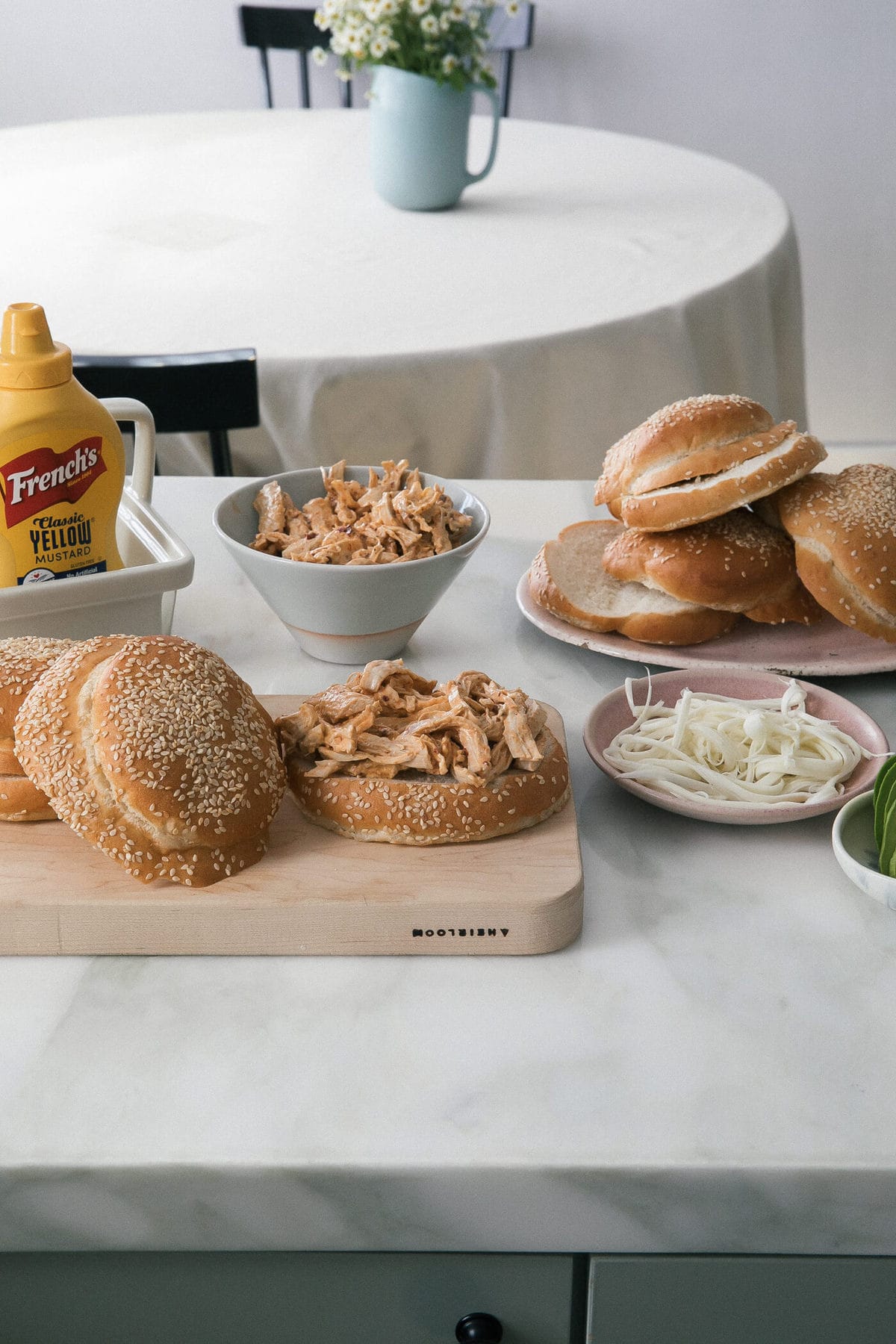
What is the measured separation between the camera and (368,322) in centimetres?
213

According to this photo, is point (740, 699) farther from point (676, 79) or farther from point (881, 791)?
point (676, 79)

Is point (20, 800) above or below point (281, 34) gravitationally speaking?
below

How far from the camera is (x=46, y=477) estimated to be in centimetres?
101

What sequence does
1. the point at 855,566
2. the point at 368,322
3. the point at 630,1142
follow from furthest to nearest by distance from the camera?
the point at 368,322 → the point at 855,566 → the point at 630,1142

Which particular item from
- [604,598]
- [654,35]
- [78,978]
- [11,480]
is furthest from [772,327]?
[654,35]

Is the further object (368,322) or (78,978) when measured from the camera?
(368,322)

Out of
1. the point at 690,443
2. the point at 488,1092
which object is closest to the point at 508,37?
the point at 690,443

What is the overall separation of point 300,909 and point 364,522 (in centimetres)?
47

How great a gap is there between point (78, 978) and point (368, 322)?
156cm

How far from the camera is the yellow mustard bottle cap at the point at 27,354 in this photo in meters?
0.99

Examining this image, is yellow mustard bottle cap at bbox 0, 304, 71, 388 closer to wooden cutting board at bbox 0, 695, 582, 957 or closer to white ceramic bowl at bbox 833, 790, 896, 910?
wooden cutting board at bbox 0, 695, 582, 957

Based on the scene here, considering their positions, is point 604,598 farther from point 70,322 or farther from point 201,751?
point 70,322

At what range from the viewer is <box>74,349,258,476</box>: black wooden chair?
64.2 inches

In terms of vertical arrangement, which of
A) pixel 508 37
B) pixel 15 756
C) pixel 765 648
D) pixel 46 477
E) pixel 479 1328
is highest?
pixel 508 37
